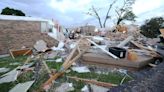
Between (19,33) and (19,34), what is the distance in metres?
0.07

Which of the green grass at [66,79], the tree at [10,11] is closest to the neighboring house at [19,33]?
the green grass at [66,79]

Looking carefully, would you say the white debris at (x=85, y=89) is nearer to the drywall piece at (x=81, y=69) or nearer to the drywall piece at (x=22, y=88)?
the drywall piece at (x=22, y=88)

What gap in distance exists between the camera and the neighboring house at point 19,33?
531 inches

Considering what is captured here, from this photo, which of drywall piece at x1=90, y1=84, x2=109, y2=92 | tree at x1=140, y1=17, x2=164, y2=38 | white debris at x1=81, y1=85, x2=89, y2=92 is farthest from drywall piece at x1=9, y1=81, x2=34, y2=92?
tree at x1=140, y1=17, x2=164, y2=38

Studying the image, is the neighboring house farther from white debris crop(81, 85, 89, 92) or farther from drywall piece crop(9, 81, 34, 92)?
white debris crop(81, 85, 89, 92)

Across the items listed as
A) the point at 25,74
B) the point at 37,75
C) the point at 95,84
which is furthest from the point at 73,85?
the point at 25,74

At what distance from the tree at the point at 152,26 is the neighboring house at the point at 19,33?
18.3 metres

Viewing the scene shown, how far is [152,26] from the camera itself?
1220 inches

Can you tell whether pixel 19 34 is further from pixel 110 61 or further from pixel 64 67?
pixel 110 61

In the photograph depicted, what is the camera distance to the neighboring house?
13492mm

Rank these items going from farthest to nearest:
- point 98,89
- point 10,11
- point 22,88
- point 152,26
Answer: point 152,26 < point 10,11 < point 22,88 < point 98,89

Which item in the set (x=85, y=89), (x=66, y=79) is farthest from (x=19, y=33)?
(x=85, y=89)

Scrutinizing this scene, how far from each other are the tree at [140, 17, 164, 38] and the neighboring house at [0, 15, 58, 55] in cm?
1835

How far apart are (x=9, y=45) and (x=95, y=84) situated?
9.98m
